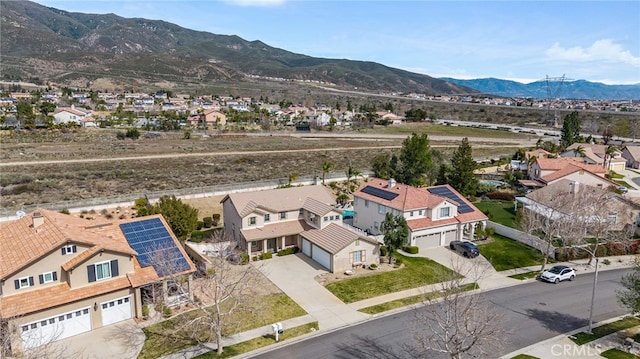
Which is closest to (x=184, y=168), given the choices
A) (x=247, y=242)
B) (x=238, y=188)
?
(x=238, y=188)

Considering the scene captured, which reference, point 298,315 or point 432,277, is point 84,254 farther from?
point 432,277

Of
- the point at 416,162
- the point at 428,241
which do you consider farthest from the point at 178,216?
the point at 416,162

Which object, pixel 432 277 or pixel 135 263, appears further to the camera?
pixel 432 277

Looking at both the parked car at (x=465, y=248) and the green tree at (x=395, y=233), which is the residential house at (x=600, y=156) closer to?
the parked car at (x=465, y=248)

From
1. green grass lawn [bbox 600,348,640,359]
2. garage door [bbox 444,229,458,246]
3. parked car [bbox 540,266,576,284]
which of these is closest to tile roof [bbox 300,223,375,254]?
garage door [bbox 444,229,458,246]

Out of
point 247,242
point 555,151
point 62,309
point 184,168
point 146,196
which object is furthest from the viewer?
point 555,151

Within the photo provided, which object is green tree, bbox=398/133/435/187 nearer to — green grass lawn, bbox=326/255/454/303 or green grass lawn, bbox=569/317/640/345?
green grass lawn, bbox=326/255/454/303

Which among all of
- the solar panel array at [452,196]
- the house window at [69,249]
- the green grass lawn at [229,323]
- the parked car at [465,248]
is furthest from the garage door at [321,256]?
the house window at [69,249]
